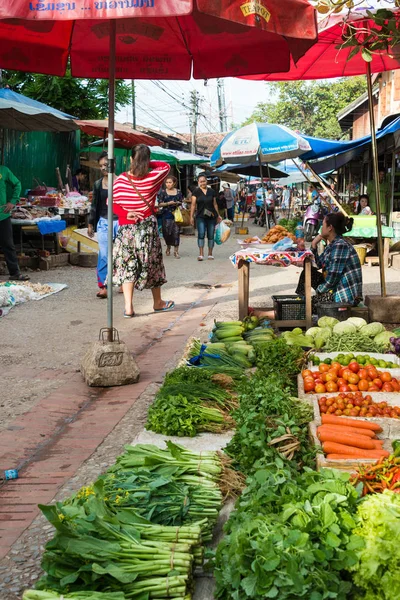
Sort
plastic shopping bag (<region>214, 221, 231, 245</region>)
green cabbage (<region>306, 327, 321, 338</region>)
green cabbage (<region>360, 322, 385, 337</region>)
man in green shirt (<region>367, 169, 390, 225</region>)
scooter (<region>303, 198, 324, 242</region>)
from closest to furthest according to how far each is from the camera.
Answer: green cabbage (<region>360, 322, 385, 337</region>) → green cabbage (<region>306, 327, 321, 338</region>) → plastic shopping bag (<region>214, 221, 231, 245</region>) → man in green shirt (<region>367, 169, 390, 225</region>) → scooter (<region>303, 198, 324, 242</region>)

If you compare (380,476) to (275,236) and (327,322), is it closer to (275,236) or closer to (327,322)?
(327,322)

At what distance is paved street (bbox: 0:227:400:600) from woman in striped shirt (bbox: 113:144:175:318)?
2.08 feet

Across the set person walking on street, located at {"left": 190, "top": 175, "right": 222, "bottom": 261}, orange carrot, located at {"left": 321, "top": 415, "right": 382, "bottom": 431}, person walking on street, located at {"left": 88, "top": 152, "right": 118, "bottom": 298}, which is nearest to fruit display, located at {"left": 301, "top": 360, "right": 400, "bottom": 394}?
orange carrot, located at {"left": 321, "top": 415, "right": 382, "bottom": 431}

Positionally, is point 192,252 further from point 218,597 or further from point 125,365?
point 218,597

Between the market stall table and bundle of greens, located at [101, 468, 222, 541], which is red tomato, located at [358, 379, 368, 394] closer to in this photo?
bundle of greens, located at [101, 468, 222, 541]

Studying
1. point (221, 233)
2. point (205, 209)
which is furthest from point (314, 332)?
point (205, 209)

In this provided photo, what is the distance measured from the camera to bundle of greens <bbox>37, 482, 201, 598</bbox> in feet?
8.74

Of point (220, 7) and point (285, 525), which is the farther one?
point (220, 7)

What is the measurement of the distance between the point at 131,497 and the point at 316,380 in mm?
2503

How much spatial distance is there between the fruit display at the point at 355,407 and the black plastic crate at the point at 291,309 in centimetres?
299

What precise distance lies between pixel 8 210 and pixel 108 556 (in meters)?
9.56

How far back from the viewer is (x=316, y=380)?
17.7 ft

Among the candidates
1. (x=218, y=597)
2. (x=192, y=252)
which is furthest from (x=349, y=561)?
(x=192, y=252)

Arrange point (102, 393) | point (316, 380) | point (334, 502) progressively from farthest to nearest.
Answer: point (102, 393)
point (316, 380)
point (334, 502)
